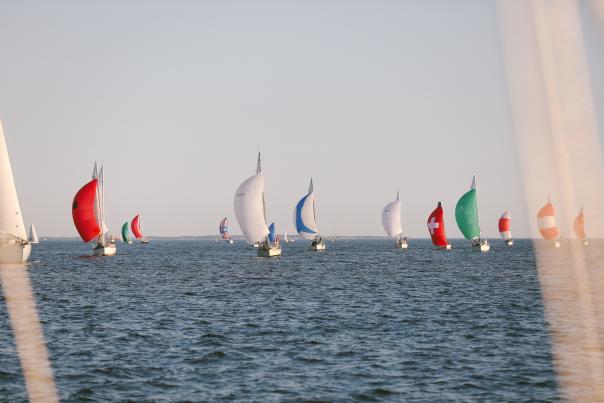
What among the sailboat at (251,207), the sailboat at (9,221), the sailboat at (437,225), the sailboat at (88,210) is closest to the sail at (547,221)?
the sailboat at (437,225)

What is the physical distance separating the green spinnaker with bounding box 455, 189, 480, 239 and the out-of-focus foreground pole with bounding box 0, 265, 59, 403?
73.2 meters

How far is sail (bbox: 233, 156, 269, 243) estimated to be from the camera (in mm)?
78500

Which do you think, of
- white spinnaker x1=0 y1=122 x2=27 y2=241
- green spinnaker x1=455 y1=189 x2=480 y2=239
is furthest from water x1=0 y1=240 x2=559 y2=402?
green spinnaker x1=455 y1=189 x2=480 y2=239

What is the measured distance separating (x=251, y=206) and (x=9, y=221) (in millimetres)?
24653

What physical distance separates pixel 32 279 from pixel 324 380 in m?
46.5

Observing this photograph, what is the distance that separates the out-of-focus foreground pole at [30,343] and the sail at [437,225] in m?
72.0

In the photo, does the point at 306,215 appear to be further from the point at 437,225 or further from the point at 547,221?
the point at 547,221

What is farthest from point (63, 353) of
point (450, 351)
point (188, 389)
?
point (450, 351)

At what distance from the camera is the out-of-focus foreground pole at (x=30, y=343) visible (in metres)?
21.1

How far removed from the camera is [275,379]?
22.4 m

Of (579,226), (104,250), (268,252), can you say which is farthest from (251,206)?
(579,226)

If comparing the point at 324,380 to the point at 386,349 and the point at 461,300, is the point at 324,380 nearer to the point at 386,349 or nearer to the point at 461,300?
the point at 386,349

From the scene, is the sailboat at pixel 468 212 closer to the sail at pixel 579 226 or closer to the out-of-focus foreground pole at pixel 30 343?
the sail at pixel 579 226

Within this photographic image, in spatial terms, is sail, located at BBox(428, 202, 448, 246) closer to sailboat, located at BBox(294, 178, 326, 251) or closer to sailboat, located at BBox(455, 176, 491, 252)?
sailboat, located at BBox(455, 176, 491, 252)
